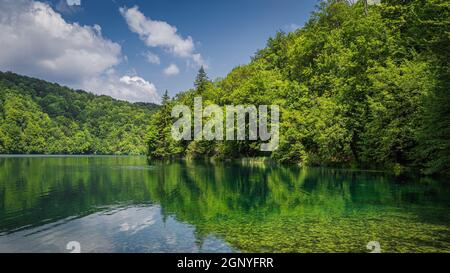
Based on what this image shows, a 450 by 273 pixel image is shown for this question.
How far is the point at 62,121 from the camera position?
500 feet

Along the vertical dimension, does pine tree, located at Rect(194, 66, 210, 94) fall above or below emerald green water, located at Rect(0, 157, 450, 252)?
above

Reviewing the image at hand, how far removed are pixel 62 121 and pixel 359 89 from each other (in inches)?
5489

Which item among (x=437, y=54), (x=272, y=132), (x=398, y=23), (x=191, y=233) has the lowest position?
(x=191, y=233)

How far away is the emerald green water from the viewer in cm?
1049

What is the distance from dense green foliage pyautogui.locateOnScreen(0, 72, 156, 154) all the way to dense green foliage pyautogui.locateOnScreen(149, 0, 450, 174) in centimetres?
8076

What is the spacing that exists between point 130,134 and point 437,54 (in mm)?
135585

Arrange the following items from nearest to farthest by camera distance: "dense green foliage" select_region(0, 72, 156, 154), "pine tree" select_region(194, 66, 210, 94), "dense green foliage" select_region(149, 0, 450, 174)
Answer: "dense green foliage" select_region(149, 0, 450, 174), "pine tree" select_region(194, 66, 210, 94), "dense green foliage" select_region(0, 72, 156, 154)

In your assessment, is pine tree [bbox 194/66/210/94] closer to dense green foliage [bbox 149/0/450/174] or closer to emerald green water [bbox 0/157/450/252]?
dense green foliage [bbox 149/0/450/174]

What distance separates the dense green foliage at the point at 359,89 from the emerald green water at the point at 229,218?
20.5ft

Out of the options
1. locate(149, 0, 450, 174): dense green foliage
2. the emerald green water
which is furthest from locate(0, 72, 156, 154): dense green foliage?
the emerald green water

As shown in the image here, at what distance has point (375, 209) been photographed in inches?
624

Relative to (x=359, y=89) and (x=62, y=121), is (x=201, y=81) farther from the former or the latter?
(x=62, y=121)

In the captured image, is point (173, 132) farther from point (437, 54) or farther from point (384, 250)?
point (384, 250)
